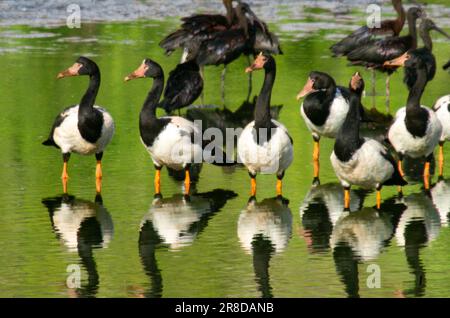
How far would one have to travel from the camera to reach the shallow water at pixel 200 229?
38.4 feet

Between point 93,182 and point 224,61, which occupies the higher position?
point 224,61

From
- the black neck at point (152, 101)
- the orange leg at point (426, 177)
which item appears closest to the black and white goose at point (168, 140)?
the black neck at point (152, 101)

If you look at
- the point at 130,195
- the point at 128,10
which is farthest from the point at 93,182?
the point at 128,10

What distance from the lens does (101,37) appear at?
2756cm

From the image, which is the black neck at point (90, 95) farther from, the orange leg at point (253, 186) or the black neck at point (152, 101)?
the orange leg at point (253, 186)

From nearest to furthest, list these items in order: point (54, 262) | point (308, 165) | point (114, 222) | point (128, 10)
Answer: point (54, 262)
point (114, 222)
point (308, 165)
point (128, 10)

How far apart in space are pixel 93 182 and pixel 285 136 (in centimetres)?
269

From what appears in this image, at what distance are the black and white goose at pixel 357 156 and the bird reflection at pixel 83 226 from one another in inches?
105

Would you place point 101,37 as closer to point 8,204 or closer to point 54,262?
point 8,204

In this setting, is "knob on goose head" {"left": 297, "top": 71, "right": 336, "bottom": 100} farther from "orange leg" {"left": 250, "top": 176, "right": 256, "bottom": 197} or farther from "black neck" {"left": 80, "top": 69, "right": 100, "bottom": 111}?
"black neck" {"left": 80, "top": 69, "right": 100, "bottom": 111}

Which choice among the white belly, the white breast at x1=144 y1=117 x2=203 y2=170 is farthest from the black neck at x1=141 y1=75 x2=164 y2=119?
the white belly

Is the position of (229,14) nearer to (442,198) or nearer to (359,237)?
(442,198)

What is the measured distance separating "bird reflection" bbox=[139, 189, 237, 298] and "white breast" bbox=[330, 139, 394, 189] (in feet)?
5.17

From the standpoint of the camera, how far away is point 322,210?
14.7m
